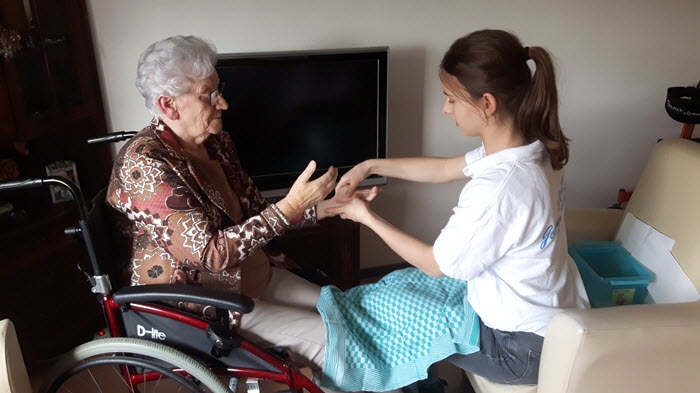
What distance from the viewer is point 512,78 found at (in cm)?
128

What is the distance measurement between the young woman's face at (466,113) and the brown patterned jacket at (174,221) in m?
0.50

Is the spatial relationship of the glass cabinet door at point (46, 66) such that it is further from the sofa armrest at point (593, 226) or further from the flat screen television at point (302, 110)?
the sofa armrest at point (593, 226)

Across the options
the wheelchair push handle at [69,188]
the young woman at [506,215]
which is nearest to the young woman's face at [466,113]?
the young woman at [506,215]

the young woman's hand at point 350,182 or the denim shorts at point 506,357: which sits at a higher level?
the young woman's hand at point 350,182

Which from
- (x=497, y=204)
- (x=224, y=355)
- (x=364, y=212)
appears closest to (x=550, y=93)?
(x=497, y=204)

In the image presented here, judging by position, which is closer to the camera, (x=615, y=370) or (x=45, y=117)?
(x=615, y=370)

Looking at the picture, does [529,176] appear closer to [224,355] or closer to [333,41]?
[224,355]

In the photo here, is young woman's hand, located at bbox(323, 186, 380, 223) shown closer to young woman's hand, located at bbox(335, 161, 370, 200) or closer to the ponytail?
young woman's hand, located at bbox(335, 161, 370, 200)

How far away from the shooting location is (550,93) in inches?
50.2

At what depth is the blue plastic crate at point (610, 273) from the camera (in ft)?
5.36

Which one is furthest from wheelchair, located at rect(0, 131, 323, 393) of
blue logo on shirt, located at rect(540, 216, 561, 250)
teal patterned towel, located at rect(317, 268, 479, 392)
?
blue logo on shirt, located at rect(540, 216, 561, 250)

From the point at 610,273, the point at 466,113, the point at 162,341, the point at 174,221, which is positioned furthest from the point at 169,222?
the point at 610,273

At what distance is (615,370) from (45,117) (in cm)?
181

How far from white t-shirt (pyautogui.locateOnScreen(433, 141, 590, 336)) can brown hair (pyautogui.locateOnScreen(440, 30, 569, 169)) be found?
0.06 m
